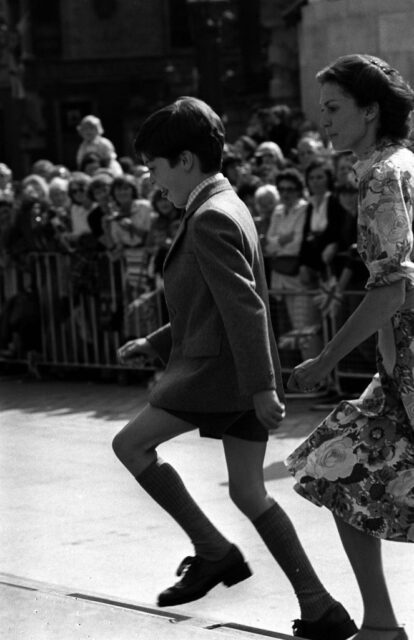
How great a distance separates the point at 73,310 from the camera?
1215cm

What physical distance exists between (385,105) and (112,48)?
37.3 meters

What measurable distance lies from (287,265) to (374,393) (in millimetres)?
6086

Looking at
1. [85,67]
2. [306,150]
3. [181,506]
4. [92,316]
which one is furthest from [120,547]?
[85,67]

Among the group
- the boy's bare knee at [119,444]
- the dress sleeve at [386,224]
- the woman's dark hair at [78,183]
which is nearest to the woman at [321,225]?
the woman's dark hair at [78,183]

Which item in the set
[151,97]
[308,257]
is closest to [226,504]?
[308,257]

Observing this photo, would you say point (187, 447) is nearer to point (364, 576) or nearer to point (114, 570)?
point (114, 570)

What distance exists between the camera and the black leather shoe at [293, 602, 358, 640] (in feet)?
15.1

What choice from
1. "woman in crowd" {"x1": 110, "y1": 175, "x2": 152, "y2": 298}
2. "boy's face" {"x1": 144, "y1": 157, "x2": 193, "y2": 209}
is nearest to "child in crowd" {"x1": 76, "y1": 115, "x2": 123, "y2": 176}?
"woman in crowd" {"x1": 110, "y1": 175, "x2": 152, "y2": 298}

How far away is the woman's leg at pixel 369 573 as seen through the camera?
171 inches

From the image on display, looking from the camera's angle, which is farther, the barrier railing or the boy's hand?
the barrier railing

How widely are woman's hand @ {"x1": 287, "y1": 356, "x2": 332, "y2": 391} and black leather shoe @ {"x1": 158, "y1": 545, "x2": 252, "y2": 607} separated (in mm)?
923

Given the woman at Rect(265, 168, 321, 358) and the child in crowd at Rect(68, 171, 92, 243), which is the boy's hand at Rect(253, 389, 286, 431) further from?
the child in crowd at Rect(68, 171, 92, 243)

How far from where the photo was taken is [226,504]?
275 inches

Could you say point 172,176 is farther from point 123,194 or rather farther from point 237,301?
point 123,194
